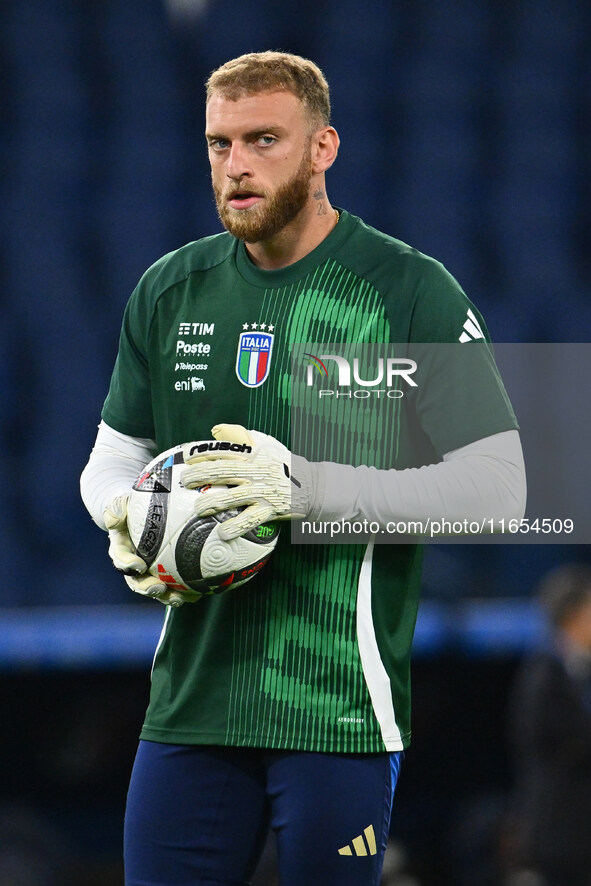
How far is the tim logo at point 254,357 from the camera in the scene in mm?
2109

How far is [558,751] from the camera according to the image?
10.8ft

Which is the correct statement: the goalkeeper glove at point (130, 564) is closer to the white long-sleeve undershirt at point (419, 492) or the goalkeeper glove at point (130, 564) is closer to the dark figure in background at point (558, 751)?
the white long-sleeve undershirt at point (419, 492)

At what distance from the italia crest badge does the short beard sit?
157 millimetres

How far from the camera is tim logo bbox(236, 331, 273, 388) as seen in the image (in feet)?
6.92

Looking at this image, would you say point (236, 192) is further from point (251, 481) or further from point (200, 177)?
point (200, 177)

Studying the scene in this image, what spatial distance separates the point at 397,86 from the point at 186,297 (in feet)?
8.63

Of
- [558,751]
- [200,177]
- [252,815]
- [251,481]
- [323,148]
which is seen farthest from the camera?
[200,177]

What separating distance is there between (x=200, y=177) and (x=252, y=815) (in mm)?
2912

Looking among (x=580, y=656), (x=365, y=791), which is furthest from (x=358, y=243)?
(x=580, y=656)

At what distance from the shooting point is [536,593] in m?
4.22

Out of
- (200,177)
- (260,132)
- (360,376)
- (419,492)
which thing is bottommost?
(419,492)

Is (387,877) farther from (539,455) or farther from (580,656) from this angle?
(539,455)

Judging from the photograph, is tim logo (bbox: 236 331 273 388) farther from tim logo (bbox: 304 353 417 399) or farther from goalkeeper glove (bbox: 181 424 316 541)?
goalkeeper glove (bbox: 181 424 316 541)

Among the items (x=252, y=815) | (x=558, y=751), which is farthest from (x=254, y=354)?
(x=558, y=751)
